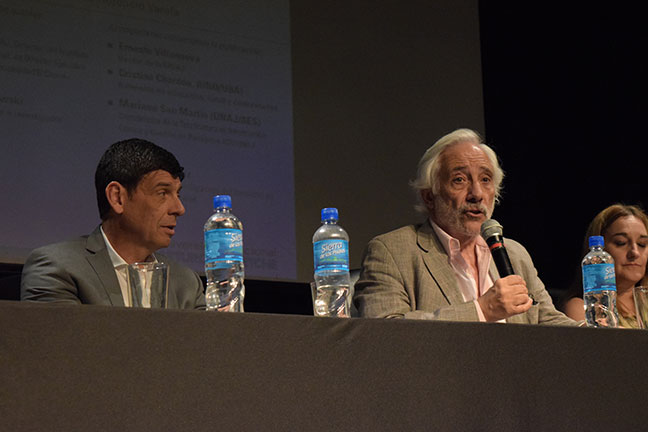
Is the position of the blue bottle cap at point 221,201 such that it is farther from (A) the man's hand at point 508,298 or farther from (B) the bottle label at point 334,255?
(A) the man's hand at point 508,298

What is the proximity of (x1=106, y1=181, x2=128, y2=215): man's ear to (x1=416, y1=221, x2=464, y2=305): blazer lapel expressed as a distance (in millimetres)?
937

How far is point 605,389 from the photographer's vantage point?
1.63 meters

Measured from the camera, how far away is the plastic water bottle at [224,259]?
5.61 feet

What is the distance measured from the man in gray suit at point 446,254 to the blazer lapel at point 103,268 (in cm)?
73

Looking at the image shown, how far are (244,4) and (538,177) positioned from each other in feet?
6.71

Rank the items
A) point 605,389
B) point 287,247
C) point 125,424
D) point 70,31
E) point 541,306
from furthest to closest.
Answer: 1. point 287,247
2. point 70,31
3. point 541,306
4. point 605,389
5. point 125,424

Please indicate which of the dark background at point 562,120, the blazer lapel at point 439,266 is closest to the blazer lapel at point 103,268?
the blazer lapel at point 439,266

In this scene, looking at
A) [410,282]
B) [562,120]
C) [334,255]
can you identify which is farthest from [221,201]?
[562,120]

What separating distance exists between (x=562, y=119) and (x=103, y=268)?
135 inches

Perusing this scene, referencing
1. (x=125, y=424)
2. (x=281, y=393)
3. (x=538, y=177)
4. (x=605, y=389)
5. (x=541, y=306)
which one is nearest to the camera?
(x=125, y=424)

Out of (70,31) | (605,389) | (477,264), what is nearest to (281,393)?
(605,389)

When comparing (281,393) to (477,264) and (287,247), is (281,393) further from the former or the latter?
(287,247)

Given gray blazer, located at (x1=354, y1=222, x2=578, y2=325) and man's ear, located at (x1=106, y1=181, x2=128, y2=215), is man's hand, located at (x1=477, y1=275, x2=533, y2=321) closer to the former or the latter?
gray blazer, located at (x1=354, y1=222, x2=578, y2=325)

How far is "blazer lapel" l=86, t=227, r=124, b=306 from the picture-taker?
2336 millimetres
